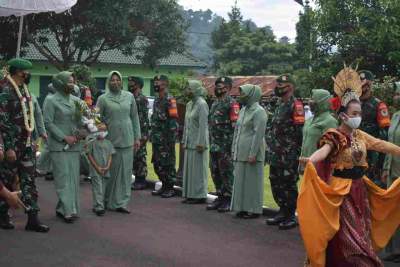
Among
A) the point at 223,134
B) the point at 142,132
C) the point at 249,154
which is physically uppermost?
the point at 223,134

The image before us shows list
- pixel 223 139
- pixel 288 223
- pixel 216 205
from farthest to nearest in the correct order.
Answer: pixel 216 205, pixel 223 139, pixel 288 223

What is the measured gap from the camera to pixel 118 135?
962 centimetres

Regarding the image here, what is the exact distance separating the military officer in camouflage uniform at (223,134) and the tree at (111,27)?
11.5 meters

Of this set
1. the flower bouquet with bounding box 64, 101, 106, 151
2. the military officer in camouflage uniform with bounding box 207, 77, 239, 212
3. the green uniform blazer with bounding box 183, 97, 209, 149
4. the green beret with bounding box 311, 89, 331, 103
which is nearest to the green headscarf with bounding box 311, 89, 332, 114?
the green beret with bounding box 311, 89, 331, 103

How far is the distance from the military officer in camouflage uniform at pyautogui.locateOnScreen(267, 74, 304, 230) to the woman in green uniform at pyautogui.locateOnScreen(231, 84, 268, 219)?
33cm

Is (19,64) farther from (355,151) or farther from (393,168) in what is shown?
(393,168)

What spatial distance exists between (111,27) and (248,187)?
566 inches

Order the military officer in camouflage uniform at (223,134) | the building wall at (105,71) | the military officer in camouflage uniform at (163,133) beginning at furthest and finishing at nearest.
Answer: the building wall at (105,71) → the military officer in camouflage uniform at (163,133) → the military officer in camouflage uniform at (223,134)

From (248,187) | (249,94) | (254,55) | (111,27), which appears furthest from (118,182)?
(254,55)

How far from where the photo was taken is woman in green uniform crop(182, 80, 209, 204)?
33.7 ft

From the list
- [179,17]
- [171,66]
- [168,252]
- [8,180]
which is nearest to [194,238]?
[168,252]

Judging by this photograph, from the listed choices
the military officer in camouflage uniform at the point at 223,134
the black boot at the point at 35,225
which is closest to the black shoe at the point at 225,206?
the military officer in camouflage uniform at the point at 223,134

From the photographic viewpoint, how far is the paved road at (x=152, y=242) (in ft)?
23.2

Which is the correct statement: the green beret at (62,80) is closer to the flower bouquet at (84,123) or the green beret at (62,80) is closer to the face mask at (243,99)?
the flower bouquet at (84,123)
